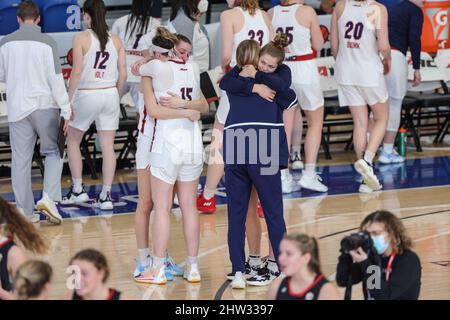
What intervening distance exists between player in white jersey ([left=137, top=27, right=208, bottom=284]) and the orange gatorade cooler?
6.62m

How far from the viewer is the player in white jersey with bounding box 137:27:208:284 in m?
7.20

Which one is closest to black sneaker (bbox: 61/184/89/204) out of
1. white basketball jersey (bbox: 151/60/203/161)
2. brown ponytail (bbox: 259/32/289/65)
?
white basketball jersey (bbox: 151/60/203/161)

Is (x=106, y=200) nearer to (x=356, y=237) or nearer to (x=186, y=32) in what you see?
(x=186, y=32)

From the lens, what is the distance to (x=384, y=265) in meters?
5.61

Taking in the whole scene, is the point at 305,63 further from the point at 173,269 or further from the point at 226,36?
the point at 173,269

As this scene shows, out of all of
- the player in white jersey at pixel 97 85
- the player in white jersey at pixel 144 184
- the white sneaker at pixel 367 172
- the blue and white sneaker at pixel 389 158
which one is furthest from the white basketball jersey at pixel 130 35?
the player in white jersey at pixel 144 184

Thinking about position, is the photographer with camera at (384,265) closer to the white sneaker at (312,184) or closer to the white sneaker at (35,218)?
the white sneaker at (35,218)

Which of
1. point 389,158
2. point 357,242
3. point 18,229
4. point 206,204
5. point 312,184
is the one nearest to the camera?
point 357,242

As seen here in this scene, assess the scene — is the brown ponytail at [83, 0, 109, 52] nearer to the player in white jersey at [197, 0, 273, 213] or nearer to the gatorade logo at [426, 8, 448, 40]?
the player in white jersey at [197, 0, 273, 213]

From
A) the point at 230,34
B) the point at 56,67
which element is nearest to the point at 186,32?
the point at 230,34

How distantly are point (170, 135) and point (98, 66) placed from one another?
257cm

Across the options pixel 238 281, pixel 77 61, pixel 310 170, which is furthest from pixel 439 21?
pixel 238 281

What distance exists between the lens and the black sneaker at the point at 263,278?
7371mm

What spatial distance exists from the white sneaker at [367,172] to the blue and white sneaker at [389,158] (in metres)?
1.45
